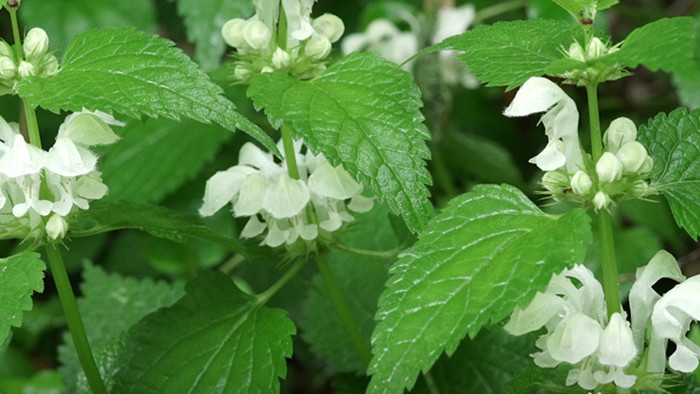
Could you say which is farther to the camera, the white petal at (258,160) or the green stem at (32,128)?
the white petal at (258,160)

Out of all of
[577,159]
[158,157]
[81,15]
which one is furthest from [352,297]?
[81,15]

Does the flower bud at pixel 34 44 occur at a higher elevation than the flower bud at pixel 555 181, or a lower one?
higher

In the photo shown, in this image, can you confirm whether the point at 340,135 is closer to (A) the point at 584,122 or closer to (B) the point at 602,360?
(B) the point at 602,360

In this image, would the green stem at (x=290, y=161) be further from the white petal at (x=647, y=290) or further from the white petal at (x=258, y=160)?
the white petal at (x=647, y=290)

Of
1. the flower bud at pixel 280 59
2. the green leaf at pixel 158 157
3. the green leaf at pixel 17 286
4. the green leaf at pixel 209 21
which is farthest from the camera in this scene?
the green leaf at pixel 158 157

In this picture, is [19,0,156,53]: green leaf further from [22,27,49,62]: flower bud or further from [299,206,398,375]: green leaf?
[22,27,49,62]: flower bud

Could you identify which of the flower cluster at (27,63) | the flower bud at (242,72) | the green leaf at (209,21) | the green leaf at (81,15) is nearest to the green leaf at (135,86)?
the flower cluster at (27,63)

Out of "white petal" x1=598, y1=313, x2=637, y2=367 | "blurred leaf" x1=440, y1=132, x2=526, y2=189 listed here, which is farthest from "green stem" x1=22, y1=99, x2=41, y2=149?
"blurred leaf" x1=440, y1=132, x2=526, y2=189
